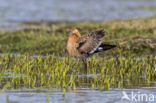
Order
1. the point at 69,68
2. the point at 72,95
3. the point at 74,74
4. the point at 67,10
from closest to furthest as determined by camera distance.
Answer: the point at 72,95 < the point at 74,74 < the point at 69,68 < the point at 67,10

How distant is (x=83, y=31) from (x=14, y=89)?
7.65 metres

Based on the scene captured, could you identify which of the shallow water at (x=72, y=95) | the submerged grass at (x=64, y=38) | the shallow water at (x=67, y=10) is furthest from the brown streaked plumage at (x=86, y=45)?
the shallow water at (x=67, y=10)

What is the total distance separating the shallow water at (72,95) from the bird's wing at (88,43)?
292 cm

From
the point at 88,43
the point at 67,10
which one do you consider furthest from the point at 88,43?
the point at 67,10

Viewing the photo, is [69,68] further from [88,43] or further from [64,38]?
[64,38]

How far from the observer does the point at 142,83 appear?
30.7ft

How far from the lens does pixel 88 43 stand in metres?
11.6

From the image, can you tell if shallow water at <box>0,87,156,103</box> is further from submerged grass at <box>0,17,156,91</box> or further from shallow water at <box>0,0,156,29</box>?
shallow water at <box>0,0,156,29</box>

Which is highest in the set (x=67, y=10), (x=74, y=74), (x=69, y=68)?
(x=67, y=10)

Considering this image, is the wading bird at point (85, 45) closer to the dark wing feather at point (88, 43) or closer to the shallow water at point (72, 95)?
the dark wing feather at point (88, 43)

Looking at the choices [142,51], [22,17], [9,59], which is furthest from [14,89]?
[22,17]

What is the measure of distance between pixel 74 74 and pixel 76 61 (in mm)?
1529

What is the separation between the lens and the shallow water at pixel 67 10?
2448 cm

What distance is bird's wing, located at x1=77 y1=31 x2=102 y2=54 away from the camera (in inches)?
456
